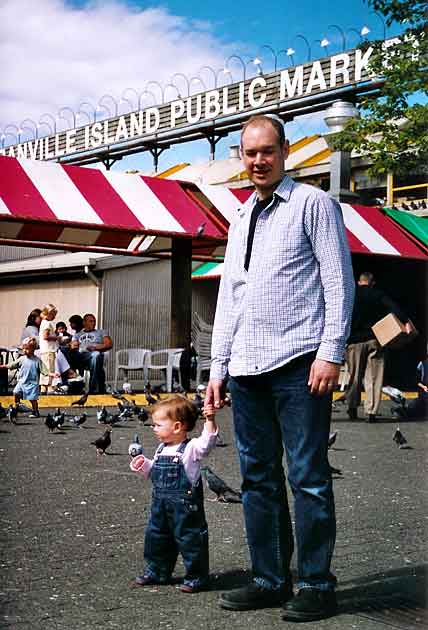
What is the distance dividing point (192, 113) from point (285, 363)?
9.32 meters

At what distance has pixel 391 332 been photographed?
34.4 feet

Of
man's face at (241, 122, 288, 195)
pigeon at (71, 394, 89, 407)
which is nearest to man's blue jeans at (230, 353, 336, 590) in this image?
man's face at (241, 122, 288, 195)

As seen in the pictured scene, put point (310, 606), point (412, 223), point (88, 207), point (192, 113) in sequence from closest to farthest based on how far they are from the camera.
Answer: point (310, 606) < point (192, 113) < point (88, 207) < point (412, 223)

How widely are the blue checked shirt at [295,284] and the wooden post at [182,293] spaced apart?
10.8m

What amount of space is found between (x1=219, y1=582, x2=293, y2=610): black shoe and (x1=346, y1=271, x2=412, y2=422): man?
7043 mm

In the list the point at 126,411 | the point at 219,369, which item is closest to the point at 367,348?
the point at 126,411

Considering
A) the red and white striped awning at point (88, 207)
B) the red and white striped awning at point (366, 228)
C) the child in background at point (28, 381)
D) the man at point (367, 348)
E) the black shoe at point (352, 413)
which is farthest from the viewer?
the red and white striped awning at point (366, 228)

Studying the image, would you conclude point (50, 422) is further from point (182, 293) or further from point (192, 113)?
point (182, 293)

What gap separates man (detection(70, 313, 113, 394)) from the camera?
14.8 m

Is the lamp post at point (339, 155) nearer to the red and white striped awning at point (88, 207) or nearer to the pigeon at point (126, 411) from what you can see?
the red and white striped awning at point (88, 207)

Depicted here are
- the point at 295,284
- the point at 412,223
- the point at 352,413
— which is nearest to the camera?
the point at 295,284

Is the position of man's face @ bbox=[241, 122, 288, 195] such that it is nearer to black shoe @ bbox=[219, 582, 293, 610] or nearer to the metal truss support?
black shoe @ bbox=[219, 582, 293, 610]

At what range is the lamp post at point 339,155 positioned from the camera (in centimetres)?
1511

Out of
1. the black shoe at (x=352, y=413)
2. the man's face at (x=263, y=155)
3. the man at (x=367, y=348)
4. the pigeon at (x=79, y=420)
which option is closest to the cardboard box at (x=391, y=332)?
the man at (x=367, y=348)
